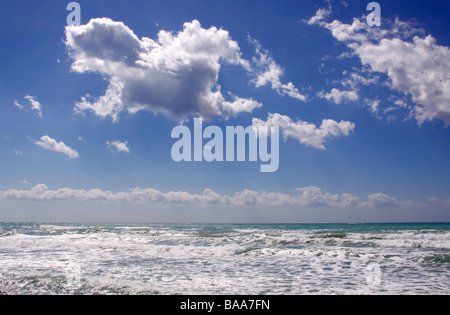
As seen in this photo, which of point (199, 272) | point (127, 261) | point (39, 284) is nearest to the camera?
point (39, 284)

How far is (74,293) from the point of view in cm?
870

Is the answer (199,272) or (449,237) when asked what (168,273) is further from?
(449,237)

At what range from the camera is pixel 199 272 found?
1197 centimetres
